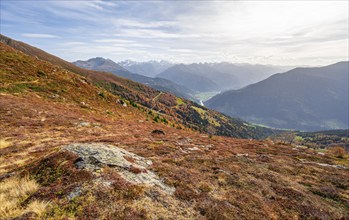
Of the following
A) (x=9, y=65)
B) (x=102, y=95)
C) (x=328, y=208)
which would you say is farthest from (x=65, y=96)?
(x=328, y=208)

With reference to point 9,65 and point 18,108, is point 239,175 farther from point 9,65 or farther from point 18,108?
point 9,65

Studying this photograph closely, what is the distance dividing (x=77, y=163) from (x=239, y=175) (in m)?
13.9

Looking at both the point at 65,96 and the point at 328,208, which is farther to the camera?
the point at 65,96

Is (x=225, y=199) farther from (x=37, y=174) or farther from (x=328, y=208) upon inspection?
(x=37, y=174)

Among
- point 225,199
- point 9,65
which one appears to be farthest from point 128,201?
point 9,65

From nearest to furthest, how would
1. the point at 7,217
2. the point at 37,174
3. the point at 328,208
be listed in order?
the point at 7,217
the point at 37,174
the point at 328,208

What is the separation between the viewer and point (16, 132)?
2611cm

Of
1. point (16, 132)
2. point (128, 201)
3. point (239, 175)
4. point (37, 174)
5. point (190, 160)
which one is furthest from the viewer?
point (16, 132)

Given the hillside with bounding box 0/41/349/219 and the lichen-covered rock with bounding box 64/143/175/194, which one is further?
the lichen-covered rock with bounding box 64/143/175/194

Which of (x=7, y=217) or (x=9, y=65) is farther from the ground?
(x=9, y=65)

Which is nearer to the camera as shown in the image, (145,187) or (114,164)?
(145,187)

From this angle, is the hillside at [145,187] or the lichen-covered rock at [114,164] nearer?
the hillside at [145,187]

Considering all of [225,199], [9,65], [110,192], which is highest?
[9,65]

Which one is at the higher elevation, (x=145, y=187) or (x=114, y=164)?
(x=114, y=164)
